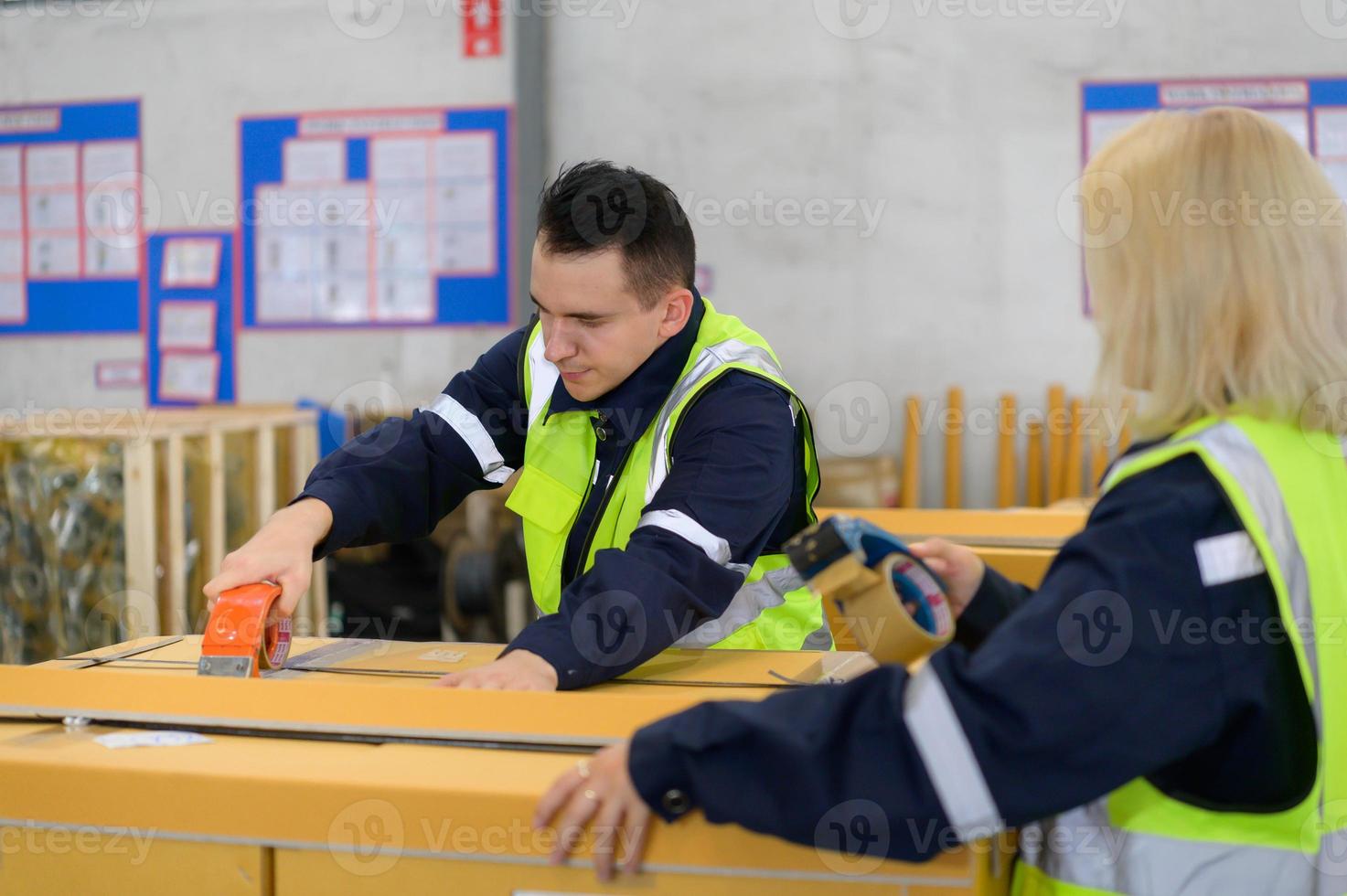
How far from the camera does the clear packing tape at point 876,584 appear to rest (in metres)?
1.15

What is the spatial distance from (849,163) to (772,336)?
→ 0.73 meters

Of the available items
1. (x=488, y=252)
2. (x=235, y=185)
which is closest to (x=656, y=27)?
(x=488, y=252)

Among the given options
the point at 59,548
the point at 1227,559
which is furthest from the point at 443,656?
the point at 59,548

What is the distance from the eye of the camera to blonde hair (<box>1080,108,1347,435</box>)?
1.03m

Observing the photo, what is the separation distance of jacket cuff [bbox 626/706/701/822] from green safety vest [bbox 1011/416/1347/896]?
347 millimetres

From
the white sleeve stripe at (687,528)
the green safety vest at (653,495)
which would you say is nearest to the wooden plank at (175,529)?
the green safety vest at (653,495)

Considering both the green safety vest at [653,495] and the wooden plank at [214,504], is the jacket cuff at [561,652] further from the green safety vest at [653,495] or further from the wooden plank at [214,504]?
the wooden plank at [214,504]

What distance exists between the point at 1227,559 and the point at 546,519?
110 cm

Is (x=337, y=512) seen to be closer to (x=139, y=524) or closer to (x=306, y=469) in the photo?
(x=139, y=524)

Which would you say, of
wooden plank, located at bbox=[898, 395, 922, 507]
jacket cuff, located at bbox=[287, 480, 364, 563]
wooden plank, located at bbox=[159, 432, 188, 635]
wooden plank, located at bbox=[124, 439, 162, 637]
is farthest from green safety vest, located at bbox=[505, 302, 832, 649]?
wooden plank, located at bbox=[898, 395, 922, 507]

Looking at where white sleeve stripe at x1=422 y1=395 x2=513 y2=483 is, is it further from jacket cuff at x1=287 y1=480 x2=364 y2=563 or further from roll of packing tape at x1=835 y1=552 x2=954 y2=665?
roll of packing tape at x1=835 y1=552 x2=954 y2=665

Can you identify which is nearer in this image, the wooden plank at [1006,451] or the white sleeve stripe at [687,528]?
the white sleeve stripe at [687,528]

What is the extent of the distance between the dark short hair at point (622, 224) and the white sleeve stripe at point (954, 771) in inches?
→ 40.1

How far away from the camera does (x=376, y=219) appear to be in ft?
17.4
